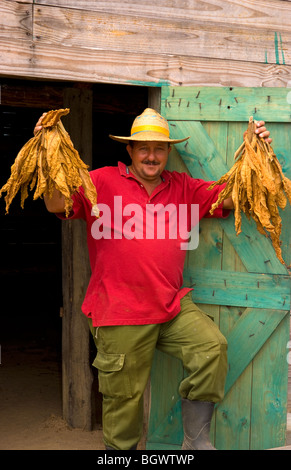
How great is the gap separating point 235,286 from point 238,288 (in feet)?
0.08

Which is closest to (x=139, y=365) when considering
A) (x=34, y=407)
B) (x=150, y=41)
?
(x=150, y=41)

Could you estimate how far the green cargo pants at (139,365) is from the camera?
3590 mm

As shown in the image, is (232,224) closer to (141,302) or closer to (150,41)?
(141,302)

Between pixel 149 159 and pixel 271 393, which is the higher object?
pixel 149 159

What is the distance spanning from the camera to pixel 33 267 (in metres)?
11.6

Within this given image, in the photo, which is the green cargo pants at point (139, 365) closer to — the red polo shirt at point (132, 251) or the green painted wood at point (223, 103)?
the red polo shirt at point (132, 251)

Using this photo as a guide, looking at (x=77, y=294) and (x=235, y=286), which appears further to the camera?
(x=77, y=294)

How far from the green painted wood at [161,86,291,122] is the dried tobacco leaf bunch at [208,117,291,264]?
36cm

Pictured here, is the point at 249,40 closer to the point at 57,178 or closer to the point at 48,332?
the point at 57,178

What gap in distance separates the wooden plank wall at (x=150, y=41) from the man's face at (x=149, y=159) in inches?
17.1

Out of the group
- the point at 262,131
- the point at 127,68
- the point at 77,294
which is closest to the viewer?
the point at 262,131

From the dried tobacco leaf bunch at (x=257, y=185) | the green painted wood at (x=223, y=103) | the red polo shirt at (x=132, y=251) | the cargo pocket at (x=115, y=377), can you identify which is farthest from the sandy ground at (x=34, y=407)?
the green painted wood at (x=223, y=103)

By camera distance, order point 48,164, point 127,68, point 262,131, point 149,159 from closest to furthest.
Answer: point 48,164 → point 262,131 → point 149,159 → point 127,68

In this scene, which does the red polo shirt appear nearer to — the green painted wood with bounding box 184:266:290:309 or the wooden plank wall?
the green painted wood with bounding box 184:266:290:309
